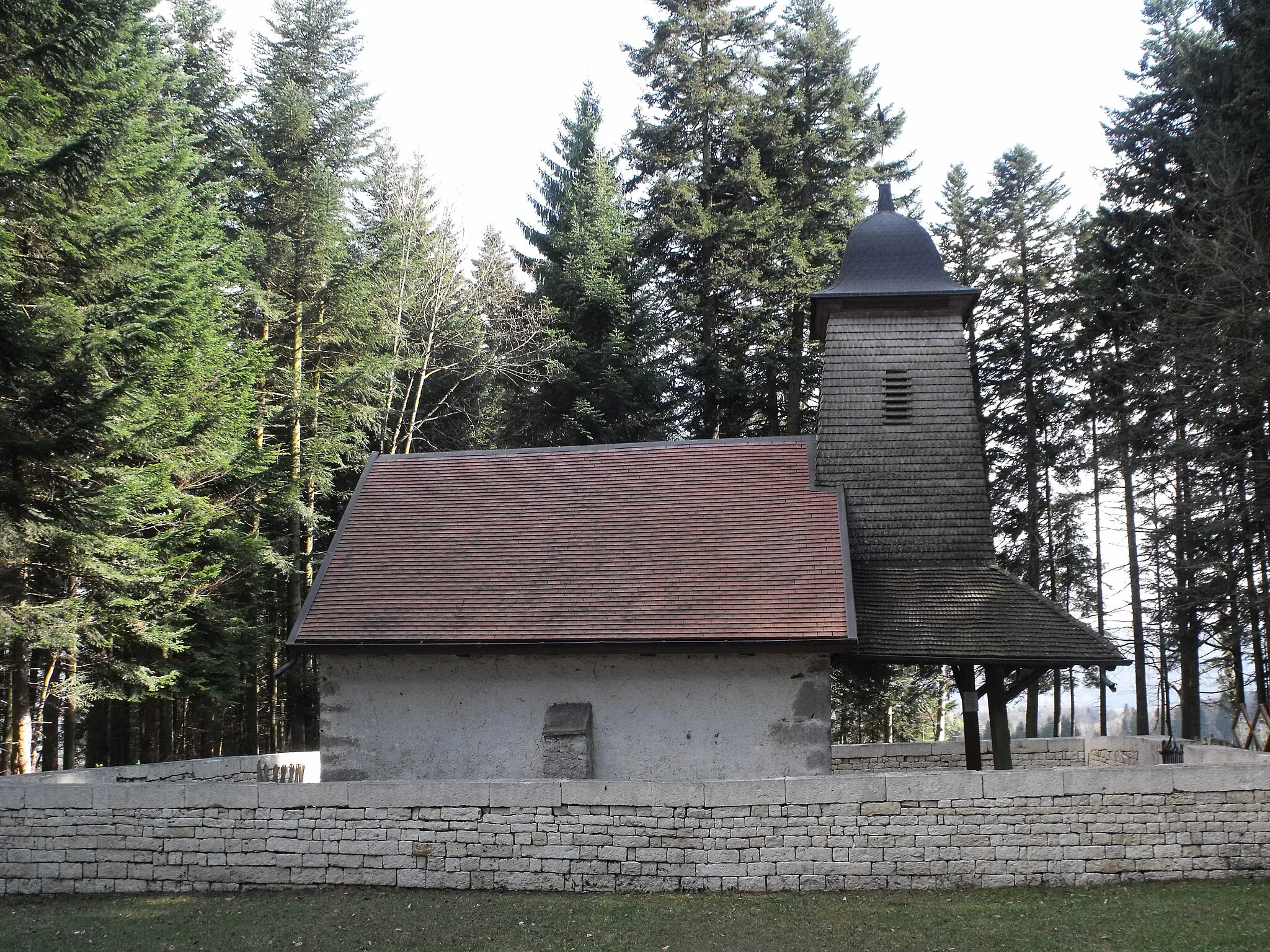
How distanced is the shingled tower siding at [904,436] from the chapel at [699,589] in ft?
0.11

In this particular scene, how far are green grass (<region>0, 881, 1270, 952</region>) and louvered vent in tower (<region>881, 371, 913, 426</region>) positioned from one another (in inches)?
319

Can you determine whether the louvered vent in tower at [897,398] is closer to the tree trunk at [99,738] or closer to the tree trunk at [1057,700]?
the tree trunk at [1057,700]

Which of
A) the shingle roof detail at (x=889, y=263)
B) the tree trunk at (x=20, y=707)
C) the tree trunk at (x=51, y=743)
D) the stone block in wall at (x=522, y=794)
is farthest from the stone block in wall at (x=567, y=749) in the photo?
the tree trunk at (x=51, y=743)

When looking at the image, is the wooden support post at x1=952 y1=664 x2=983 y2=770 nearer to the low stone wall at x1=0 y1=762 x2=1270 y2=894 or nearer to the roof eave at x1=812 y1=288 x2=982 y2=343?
the low stone wall at x1=0 y1=762 x2=1270 y2=894

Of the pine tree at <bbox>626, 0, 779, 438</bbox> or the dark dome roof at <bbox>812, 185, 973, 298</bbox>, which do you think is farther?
the pine tree at <bbox>626, 0, 779, 438</bbox>

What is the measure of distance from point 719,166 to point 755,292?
4.21m

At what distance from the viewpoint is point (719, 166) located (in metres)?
27.4

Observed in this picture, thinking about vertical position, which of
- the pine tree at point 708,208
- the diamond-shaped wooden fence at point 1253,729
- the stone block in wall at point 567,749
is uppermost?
the pine tree at point 708,208

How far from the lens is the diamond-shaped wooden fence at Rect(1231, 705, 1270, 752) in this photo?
14.6 m

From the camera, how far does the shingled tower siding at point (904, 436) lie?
1509 centimetres

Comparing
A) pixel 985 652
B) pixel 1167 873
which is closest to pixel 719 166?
pixel 985 652

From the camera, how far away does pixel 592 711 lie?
1318cm

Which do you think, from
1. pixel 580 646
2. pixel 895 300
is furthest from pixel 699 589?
pixel 895 300

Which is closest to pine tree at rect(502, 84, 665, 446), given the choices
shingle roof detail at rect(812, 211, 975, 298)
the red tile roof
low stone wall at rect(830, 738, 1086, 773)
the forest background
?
the forest background
